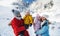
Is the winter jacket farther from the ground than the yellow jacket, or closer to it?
closer to it

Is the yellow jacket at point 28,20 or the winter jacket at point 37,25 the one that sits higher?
the yellow jacket at point 28,20

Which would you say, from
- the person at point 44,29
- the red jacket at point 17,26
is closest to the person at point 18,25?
the red jacket at point 17,26

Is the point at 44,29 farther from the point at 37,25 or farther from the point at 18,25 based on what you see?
the point at 18,25

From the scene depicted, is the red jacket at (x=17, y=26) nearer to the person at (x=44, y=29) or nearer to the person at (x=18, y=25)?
the person at (x=18, y=25)

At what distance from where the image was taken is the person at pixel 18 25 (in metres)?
1.88

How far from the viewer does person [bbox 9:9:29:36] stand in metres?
1.88

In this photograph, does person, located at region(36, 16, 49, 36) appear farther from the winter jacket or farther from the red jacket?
the red jacket

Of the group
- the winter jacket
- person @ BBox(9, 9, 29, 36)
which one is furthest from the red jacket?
the winter jacket

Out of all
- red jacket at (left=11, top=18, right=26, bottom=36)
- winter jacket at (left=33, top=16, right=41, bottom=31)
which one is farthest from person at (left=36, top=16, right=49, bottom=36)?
red jacket at (left=11, top=18, right=26, bottom=36)

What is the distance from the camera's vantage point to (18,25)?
1.88m

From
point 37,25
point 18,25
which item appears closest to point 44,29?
point 37,25

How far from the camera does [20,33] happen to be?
188 cm

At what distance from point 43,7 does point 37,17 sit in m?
0.09

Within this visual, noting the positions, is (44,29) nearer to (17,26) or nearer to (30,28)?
(30,28)
